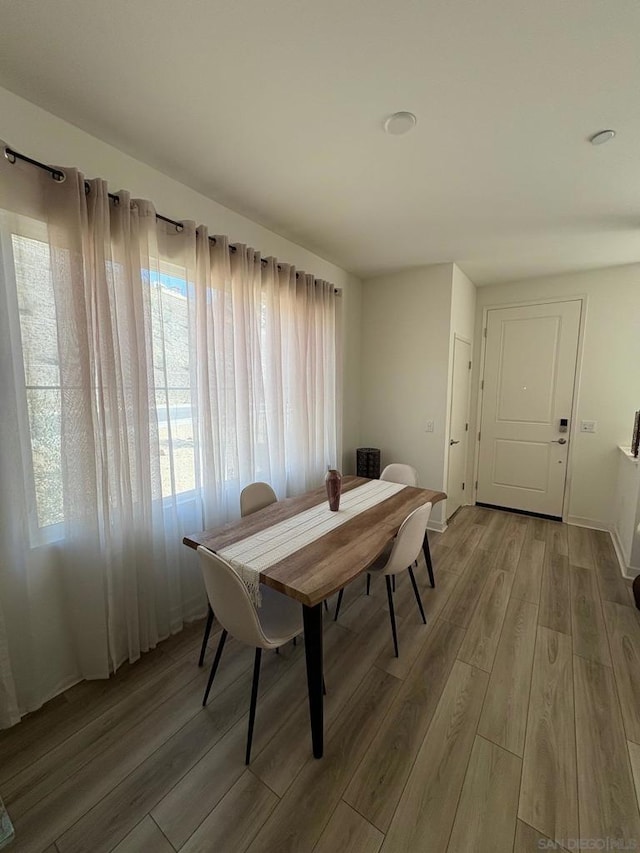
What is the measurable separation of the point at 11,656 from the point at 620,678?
2933 millimetres

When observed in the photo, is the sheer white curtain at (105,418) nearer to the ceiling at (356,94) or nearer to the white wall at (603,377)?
the ceiling at (356,94)

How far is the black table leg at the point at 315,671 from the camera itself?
1.29m

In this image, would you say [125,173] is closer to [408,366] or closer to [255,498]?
[255,498]

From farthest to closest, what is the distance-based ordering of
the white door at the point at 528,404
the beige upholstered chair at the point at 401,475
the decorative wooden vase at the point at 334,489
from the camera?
the white door at the point at 528,404 → the beige upholstered chair at the point at 401,475 → the decorative wooden vase at the point at 334,489

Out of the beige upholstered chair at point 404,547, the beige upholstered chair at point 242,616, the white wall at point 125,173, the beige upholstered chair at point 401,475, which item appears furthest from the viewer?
the beige upholstered chair at point 401,475

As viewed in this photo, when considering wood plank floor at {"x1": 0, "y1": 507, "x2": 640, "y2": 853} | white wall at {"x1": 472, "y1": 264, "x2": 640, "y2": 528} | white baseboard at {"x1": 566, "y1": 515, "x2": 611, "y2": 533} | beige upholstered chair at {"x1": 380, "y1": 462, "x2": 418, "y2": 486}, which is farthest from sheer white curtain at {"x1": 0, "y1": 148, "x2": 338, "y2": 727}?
white baseboard at {"x1": 566, "y1": 515, "x2": 611, "y2": 533}

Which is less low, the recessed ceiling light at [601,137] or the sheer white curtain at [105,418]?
the recessed ceiling light at [601,137]

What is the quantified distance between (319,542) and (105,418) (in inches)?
47.4

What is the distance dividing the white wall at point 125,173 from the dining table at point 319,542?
6.09 ft

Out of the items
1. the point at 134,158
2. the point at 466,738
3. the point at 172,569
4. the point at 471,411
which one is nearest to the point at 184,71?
the point at 134,158

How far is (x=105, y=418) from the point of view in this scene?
1.58m

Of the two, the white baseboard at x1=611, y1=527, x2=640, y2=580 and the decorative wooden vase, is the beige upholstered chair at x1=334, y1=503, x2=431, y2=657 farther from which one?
the white baseboard at x1=611, y1=527, x2=640, y2=580

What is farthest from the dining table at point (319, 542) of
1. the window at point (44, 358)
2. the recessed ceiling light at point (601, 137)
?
the recessed ceiling light at point (601, 137)

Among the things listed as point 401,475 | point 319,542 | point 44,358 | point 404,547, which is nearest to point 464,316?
point 401,475
